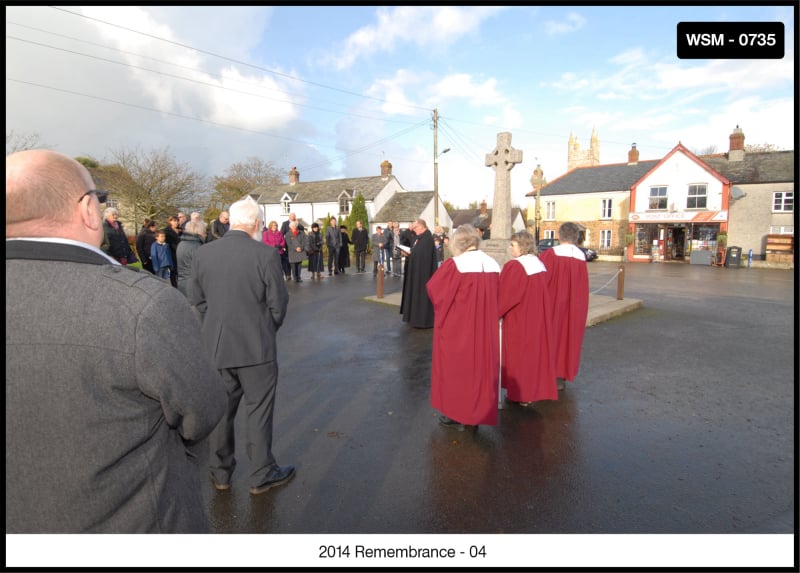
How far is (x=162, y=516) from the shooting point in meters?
1.55

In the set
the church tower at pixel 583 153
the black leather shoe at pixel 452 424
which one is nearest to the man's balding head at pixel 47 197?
the black leather shoe at pixel 452 424

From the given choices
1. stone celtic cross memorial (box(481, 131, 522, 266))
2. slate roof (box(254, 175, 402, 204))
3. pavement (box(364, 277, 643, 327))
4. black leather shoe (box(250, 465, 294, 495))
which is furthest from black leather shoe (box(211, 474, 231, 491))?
slate roof (box(254, 175, 402, 204))

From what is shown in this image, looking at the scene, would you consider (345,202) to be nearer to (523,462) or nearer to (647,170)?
(647,170)

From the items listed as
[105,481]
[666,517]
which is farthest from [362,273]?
[105,481]

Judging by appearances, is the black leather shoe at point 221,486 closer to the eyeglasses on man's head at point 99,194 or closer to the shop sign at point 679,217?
the eyeglasses on man's head at point 99,194

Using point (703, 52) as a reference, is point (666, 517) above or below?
below

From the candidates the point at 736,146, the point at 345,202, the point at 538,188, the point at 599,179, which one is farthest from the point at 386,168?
the point at 736,146

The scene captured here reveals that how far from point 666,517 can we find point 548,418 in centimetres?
174

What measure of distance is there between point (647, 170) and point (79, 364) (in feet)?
142

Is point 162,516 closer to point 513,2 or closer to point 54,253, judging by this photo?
point 54,253

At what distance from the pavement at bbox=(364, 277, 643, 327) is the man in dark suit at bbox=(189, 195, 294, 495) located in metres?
7.30

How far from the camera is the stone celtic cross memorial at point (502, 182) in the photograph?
1041 cm

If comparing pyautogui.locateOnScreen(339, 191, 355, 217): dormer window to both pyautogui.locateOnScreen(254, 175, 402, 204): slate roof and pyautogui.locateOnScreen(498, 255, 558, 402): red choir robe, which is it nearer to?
pyautogui.locateOnScreen(254, 175, 402, 204): slate roof

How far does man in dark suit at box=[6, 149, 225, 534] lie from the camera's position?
4.25ft
